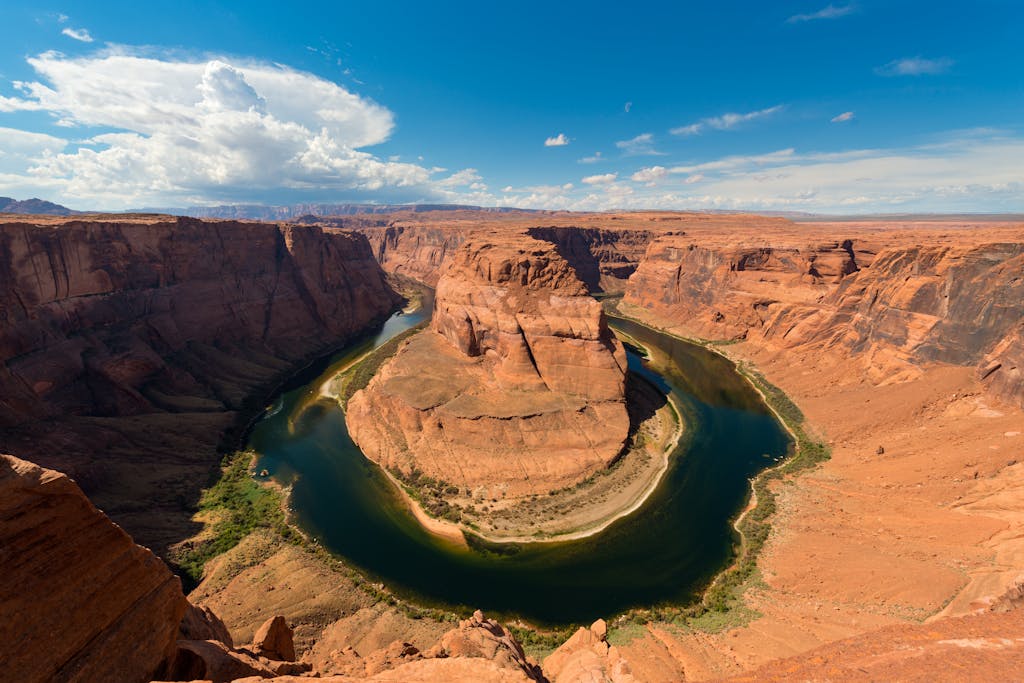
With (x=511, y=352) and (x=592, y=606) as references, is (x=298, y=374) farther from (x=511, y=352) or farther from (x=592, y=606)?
(x=592, y=606)

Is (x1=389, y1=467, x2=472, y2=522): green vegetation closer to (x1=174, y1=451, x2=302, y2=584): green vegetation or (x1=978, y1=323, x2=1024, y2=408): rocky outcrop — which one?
(x1=174, y1=451, x2=302, y2=584): green vegetation

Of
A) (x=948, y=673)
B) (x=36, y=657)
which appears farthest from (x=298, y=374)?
(x=948, y=673)

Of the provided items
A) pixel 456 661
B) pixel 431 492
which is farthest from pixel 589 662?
pixel 431 492

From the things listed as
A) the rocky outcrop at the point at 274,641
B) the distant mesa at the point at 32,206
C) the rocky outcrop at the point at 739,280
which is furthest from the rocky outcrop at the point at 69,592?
the distant mesa at the point at 32,206

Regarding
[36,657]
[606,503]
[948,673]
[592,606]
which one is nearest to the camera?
[36,657]

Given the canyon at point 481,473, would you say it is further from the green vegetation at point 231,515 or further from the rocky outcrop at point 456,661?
the green vegetation at point 231,515

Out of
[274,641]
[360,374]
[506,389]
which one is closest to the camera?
[274,641]

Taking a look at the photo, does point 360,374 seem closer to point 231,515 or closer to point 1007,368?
point 231,515
